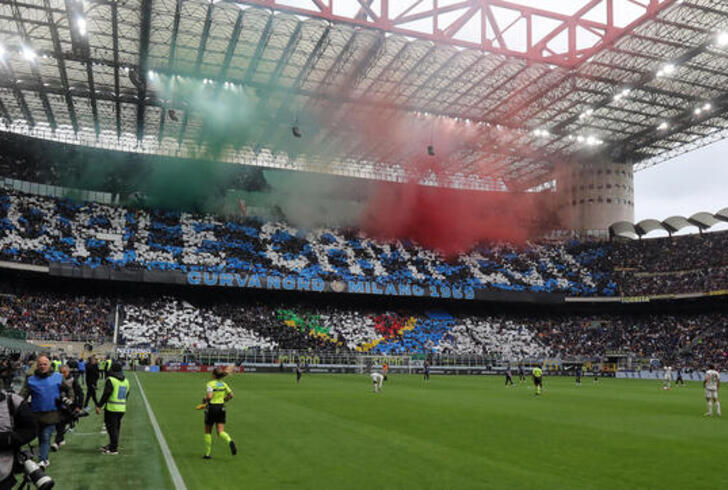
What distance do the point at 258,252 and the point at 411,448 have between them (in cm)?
5585

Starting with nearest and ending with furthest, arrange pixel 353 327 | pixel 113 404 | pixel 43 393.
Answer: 1. pixel 43 393
2. pixel 113 404
3. pixel 353 327

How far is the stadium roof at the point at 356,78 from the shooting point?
136 feet

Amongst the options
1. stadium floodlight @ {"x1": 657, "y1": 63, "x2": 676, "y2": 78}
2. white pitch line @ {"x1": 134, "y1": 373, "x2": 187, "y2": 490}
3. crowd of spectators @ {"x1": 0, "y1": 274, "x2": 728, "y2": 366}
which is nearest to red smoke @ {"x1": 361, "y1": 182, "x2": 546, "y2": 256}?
crowd of spectators @ {"x1": 0, "y1": 274, "x2": 728, "y2": 366}

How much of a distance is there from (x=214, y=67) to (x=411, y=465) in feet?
141

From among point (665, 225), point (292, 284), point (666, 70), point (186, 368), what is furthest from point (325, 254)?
point (665, 225)

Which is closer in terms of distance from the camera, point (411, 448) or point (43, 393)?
point (43, 393)

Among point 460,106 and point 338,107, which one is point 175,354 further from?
point 460,106

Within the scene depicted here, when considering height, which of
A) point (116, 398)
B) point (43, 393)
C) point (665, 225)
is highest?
point (665, 225)

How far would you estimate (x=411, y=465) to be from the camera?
41.0 ft

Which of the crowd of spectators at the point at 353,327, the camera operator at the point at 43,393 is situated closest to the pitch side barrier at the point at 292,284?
the crowd of spectators at the point at 353,327

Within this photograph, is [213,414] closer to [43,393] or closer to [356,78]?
[43,393]

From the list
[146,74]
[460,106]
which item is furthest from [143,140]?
[460,106]

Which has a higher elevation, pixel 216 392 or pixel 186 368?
pixel 216 392

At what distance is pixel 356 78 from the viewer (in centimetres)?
5006
